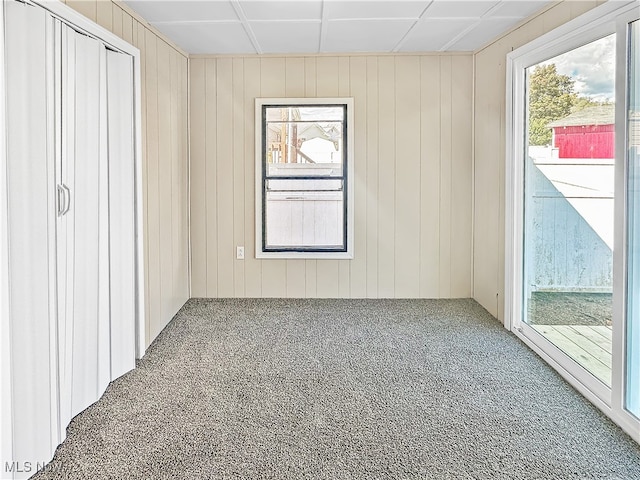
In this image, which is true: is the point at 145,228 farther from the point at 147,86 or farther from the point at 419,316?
the point at 419,316

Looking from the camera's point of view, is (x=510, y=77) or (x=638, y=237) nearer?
(x=638, y=237)

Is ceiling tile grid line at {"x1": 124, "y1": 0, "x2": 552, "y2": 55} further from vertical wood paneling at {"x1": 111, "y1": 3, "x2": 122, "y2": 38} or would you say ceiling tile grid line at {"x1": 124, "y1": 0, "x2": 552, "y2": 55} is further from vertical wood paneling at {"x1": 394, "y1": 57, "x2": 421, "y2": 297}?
vertical wood paneling at {"x1": 394, "y1": 57, "x2": 421, "y2": 297}

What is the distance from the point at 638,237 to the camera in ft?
7.65

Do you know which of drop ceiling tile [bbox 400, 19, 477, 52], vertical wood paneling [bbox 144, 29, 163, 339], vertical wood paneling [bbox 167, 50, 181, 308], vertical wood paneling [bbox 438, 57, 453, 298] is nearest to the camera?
vertical wood paneling [bbox 144, 29, 163, 339]

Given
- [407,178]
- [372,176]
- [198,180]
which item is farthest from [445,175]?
[198,180]

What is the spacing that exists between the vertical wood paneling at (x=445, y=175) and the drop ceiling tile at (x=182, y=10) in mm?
2071

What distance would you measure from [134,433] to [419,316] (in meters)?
2.58

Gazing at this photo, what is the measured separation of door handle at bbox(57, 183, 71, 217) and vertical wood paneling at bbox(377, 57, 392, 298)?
2.88 meters

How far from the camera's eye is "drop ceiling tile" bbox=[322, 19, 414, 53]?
3629 millimetres

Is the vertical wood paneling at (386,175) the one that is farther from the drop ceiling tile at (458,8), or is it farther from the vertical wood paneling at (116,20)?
the vertical wood paneling at (116,20)

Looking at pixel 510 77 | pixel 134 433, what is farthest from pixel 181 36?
pixel 134 433

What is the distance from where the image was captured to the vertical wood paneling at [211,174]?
4.59 m

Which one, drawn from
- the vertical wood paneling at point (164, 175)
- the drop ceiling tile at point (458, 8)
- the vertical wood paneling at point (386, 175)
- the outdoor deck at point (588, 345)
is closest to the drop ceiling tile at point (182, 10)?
the vertical wood paneling at point (164, 175)

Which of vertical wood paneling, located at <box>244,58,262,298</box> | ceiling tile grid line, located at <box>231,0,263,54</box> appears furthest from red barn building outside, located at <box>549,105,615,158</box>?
vertical wood paneling, located at <box>244,58,262,298</box>
